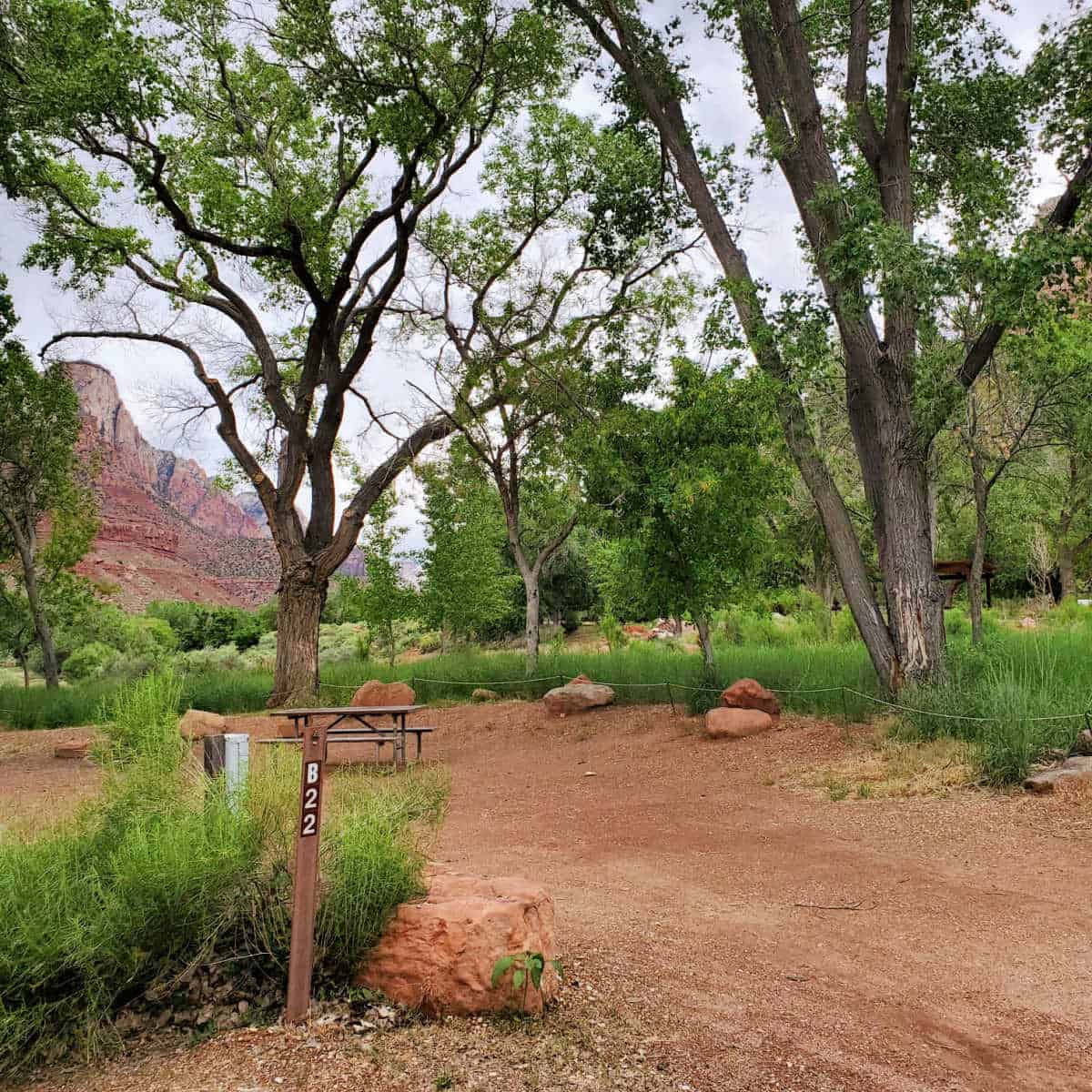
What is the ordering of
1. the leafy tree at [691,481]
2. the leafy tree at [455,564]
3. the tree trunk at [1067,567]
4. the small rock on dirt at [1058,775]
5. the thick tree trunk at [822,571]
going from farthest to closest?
the tree trunk at [1067,567]
the thick tree trunk at [822,571]
the leafy tree at [455,564]
the leafy tree at [691,481]
the small rock on dirt at [1058,775]

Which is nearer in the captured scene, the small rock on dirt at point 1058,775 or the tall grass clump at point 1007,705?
the small rock on dirt at point 1058,775

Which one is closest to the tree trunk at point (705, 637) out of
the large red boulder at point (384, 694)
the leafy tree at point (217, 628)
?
the large red boulder at point (384, 694)

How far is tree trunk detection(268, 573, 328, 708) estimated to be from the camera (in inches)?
600

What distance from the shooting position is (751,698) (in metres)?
10.9

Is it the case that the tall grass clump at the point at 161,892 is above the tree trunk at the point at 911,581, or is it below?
below

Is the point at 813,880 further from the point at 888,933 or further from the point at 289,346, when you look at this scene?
the point at 289,346

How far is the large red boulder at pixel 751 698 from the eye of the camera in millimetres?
10820

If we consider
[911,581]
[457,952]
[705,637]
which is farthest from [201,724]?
[457,952]

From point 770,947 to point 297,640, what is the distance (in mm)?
12455

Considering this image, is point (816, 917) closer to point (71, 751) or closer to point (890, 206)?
point (890, 206)

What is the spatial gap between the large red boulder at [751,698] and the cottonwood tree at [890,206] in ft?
5.02

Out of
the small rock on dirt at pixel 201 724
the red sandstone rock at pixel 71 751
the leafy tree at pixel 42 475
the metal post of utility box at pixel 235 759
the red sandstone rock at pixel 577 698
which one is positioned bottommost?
the red sandstone rock at pixel 71 751

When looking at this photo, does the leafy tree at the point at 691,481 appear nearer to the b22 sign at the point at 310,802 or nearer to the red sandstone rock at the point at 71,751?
the red sandstone rock at the point at 71,751

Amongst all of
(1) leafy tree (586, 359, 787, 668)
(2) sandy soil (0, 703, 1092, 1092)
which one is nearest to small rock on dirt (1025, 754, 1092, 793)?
(2) sandy soil (0, 703, 1092, 1092)
